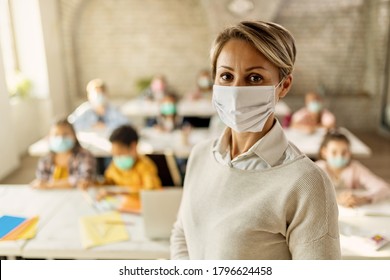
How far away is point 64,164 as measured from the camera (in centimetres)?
194

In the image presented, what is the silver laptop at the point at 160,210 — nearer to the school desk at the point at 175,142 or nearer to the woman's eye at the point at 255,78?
the woman's eye at the point at 255,78

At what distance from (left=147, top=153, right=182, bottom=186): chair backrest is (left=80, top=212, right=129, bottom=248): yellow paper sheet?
698 mm

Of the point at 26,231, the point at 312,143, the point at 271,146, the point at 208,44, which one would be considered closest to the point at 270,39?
the point at 271,146

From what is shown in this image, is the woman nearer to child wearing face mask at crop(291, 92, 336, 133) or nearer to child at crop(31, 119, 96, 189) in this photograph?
child at crop(31, 119, 96, 189)

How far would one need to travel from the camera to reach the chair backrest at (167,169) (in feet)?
7.27

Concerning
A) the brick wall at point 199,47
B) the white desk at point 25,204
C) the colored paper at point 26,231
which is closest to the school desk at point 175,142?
the white desk at point 25,204

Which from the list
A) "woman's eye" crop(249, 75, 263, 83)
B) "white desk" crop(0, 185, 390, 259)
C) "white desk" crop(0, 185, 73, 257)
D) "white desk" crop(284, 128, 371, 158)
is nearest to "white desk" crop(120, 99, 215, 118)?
"white desk" crop(284, 128, 371, 158)

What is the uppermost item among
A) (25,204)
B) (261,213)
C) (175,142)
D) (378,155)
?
(261,213)

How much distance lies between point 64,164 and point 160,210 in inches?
33.0

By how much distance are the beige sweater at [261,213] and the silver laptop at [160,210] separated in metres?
0.40

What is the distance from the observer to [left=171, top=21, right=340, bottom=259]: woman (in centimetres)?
67

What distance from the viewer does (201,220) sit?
0.83 metres

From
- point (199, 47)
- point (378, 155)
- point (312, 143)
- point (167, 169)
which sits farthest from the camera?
point (199, 47)

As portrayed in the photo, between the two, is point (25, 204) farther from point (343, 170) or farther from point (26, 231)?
point (343, 170)
